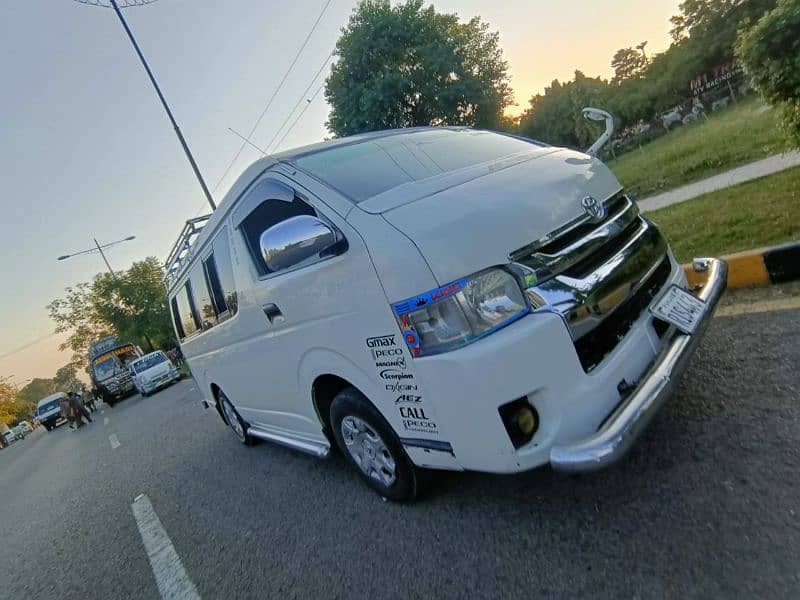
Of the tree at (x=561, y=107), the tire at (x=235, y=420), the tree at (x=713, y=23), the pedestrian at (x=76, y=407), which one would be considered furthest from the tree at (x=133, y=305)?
the tree at (x=713, y=23)

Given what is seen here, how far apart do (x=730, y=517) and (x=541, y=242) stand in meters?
1.30

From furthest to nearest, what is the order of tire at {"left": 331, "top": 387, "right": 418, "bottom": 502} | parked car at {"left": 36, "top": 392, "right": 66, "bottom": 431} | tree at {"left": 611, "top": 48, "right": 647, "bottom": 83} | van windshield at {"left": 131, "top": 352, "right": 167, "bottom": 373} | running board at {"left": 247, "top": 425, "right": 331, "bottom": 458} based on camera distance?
tree at {"left": 611, "top": 48, "right": 647, "bottom": 83}, parked car at {"left": 36, "top": 392, "right": 66, "bottom": 431}, van windshield at {"left": 131, "top": 352, "right": 167, "bottom": 373}, running board at {"left": 247, "top": 425, "right": 331, "bottom": 458}, tire at {"left": 331, "top": 387, "right": 418, "bottom": 502}

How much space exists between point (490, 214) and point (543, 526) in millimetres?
1452

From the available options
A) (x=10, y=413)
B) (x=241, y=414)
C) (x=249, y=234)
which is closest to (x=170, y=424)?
(x=241, y=414)

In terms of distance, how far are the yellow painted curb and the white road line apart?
4065mm

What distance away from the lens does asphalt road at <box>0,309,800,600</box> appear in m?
1.85

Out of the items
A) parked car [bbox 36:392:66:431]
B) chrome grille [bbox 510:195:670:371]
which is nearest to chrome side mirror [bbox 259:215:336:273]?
chrome grille [bbox 510:195:670:371]

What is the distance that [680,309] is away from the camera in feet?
7.61

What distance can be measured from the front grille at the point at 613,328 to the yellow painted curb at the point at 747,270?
1.71 metres

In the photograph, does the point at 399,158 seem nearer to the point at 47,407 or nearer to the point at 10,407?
the point at 47,407

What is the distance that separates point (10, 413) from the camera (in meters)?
70.6

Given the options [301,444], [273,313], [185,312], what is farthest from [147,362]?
[273,313]

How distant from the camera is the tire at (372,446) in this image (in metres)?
2.58

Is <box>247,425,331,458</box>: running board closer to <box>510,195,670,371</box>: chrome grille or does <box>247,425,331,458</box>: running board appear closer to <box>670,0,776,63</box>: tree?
<box>510,195,670,371</box>: chrome grille
